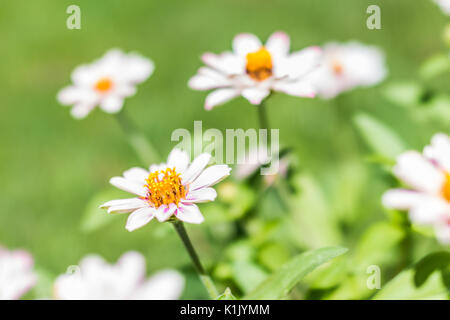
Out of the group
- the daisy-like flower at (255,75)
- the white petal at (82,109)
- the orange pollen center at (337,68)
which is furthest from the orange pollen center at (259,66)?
the orange pollen center at (337,68)

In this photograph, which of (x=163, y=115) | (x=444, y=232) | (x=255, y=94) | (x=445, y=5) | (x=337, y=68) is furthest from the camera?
(x=163, y=115)

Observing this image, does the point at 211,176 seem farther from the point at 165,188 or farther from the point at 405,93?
the point at 405,93

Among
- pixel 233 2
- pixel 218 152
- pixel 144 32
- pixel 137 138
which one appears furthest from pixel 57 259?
pixel 233 2

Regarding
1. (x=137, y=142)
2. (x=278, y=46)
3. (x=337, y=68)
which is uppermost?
(x=337, y=68)

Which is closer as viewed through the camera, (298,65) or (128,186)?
(128,186)

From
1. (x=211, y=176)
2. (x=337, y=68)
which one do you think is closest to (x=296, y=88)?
(x=211, y=176)
